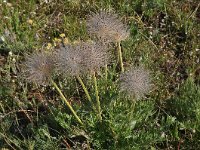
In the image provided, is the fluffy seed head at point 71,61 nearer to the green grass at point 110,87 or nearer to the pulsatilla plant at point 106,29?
the pulsatilla plant at point 106,29

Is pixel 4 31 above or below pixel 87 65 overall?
below

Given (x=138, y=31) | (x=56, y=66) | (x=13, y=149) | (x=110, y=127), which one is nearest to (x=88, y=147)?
(x=110, y=127)

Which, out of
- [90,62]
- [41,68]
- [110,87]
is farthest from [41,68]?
[110,87]

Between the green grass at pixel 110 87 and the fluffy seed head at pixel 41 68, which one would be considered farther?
the green grass at pixel 110 87

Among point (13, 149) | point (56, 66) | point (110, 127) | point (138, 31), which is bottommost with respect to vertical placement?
point (13, 149)

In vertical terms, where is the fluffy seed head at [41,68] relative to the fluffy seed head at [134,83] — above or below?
above

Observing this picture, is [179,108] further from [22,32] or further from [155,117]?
[22,32]

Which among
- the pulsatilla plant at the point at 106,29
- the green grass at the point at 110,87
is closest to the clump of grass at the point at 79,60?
the pulsatilla plant at the point at 106,29

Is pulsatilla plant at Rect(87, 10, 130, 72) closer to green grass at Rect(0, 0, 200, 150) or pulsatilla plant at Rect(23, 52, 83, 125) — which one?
pulsatilla plant at Rect(23, 52, 83, 125)
